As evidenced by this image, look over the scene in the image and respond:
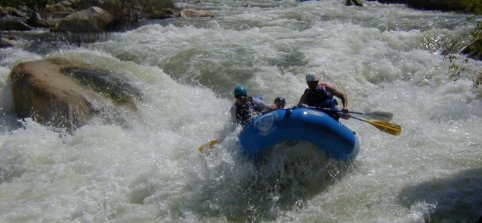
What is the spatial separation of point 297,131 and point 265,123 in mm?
367

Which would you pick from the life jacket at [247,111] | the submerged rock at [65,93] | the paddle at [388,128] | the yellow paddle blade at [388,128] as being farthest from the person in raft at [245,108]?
the submerged rock at [65,93]

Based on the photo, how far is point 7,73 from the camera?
32.4 ft

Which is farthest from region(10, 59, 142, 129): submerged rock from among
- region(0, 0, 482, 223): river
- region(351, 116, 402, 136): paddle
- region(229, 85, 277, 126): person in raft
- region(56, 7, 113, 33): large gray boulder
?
region(56, 7, 113, 33): large gray boulder

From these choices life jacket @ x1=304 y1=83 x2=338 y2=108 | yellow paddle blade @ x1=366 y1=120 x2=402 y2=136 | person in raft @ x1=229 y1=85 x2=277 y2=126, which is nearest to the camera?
yellow paddle blade @ x1=366 y1=120 x2=402 y2=136

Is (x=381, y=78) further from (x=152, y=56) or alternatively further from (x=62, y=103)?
(x=62, y=103)

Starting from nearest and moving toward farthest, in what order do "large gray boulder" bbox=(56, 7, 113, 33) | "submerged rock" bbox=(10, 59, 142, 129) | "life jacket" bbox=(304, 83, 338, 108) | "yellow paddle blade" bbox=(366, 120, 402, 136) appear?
"yellow paddle blade" bbox=(366, 120, 402, 136) → "life jacket" bbox=(304, 83, 338, 108) → "submerged rock" bbox=(10, 59, 142, 129) → "large gray boulder" bbox=(56, 7, 113, 33)

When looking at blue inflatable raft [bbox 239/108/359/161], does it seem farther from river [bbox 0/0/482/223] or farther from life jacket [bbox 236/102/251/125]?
life jacket [bbox 236/102/251/125]

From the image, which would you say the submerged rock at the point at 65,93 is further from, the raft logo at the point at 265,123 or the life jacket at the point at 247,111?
the raft logo at the point at 265,123

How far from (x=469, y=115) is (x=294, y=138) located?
3901mm

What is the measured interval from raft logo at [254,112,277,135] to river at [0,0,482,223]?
55 cm

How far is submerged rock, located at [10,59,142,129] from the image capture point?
7.88 metres

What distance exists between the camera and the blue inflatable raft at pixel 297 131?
18.4 feet

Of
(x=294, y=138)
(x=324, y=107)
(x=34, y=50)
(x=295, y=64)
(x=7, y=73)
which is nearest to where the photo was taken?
(x=294, y=138)

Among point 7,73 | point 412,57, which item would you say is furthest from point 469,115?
point 7,73
